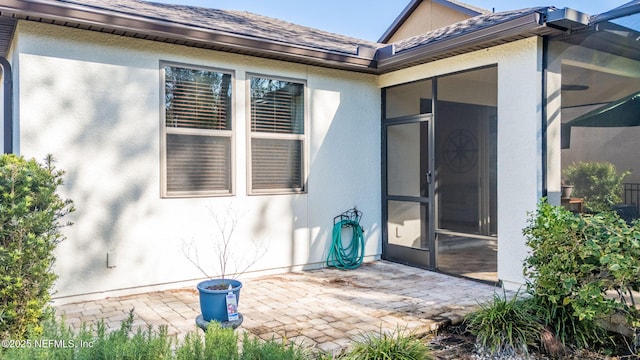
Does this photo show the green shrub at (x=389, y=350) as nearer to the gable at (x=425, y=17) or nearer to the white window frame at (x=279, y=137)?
the white window frame at (x=279, y=137)

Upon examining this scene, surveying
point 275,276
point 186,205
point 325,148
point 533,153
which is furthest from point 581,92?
point 186,205

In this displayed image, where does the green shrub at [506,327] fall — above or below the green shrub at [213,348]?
below

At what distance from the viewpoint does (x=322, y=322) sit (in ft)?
12.8

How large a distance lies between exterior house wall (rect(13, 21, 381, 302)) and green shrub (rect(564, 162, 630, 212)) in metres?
3.10

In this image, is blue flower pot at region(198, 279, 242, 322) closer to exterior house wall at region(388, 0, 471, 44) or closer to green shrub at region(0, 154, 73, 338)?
green shrub at region(0, 154, 73, 338)

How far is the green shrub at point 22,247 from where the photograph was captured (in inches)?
116

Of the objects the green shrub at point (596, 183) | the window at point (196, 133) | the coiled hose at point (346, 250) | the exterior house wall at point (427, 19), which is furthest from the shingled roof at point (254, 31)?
the exterior house wall at point (427, 19)

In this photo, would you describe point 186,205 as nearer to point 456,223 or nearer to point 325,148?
point 325,148

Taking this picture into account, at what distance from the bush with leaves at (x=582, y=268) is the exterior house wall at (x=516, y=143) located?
3.73 ft

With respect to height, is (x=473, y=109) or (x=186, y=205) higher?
(x=473, y=109)

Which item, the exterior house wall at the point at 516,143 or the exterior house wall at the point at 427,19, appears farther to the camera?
the exterior house wall at the point at 427,19

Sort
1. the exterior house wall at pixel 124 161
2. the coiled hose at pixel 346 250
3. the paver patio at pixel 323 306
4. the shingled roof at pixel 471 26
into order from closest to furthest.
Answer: the paver patio at pixel 323 306
the exterior house wall at pixel 124 161
the shingled roof at pixel 471 26
the coiled hose at pixel 346 250

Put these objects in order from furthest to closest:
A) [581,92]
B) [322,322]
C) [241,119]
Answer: [241,119]
[581,92]
[322,322]

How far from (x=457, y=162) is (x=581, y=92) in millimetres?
2286
